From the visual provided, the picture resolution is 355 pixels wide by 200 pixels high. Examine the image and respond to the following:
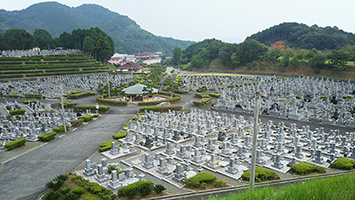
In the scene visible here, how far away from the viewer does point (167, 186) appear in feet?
42.4

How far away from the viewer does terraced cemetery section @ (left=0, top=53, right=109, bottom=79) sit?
221 feet

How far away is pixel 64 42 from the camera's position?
10931 cm

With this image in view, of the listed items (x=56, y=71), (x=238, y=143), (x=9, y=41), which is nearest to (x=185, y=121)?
(x=238, y=143)

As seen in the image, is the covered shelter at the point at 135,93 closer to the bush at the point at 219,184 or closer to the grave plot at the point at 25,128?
the grave plot at the point at 25,128

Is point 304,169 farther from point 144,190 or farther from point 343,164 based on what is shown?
point 144,190

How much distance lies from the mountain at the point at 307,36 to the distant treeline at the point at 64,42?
91051 millimetres

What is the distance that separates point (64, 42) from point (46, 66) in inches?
1545

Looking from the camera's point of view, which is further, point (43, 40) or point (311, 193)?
point (43, 40)

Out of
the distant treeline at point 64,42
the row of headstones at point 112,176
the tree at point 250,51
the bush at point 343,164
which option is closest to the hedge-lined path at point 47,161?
the row of headstones at point 112,176

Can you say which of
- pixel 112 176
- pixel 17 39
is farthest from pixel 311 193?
pixel 17 39

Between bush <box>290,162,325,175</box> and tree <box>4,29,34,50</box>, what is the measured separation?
366ft

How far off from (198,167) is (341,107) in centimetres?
2823

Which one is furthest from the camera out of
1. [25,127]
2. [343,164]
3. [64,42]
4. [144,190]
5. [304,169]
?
[64,42]

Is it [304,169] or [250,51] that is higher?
[250,51]
